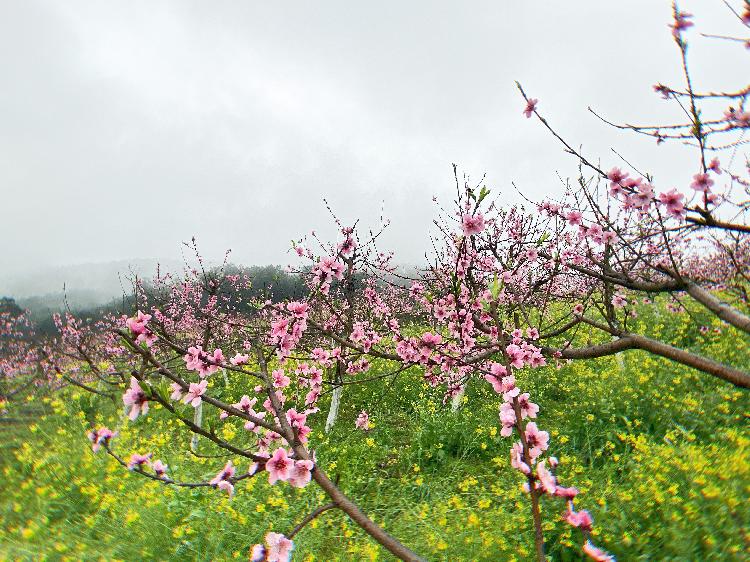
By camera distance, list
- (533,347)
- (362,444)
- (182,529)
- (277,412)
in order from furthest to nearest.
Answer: (362,444), (182,529), (533,347), (277,412)

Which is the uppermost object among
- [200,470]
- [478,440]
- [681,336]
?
[681,336]

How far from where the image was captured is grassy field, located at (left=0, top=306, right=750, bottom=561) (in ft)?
10.7

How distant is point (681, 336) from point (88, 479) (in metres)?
12.2

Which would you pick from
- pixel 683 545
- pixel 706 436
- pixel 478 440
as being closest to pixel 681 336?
pixel 706 436

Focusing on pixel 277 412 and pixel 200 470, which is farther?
pixel 200 470

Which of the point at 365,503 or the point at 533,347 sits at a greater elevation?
the point at 533,347

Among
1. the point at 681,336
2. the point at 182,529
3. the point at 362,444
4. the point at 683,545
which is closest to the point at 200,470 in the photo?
the point at 182,529

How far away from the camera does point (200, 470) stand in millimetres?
5582

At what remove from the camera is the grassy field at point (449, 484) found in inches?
128

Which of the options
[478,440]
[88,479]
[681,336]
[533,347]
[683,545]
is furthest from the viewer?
[681,336]

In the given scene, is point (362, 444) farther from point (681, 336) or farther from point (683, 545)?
point (681, 336)

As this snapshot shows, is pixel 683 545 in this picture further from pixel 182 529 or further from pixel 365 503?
pixel 182 529

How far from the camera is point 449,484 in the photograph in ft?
17.2

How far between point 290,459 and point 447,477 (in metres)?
4.46
